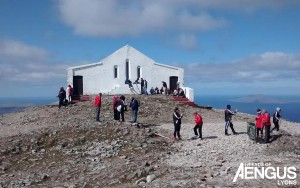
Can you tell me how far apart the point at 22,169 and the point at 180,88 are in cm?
2633

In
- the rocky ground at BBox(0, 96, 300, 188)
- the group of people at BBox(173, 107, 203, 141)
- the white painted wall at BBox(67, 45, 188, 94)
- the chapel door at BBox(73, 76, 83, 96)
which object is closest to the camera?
the rocky ground at BBox(0, 96, 300, 188)

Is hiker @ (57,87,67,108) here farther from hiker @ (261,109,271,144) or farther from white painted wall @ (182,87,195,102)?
hiker @ (261,109,271,144)

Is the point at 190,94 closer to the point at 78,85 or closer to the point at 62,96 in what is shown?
the point at 78,85

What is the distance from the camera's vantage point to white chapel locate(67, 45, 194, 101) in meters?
46.3

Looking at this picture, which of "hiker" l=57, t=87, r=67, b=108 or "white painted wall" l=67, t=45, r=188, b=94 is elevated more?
"white painted wall" l=67, t=45, r=188, b=94

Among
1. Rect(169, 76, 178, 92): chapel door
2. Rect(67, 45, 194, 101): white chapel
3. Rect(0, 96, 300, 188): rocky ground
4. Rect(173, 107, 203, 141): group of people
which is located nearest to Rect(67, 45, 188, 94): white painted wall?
Rect(67, 45, 194, 101): white chapel

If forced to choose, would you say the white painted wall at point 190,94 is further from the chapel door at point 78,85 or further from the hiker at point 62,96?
the hiker at point 62,96

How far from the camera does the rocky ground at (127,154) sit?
16844mm

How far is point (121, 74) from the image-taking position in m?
47.1

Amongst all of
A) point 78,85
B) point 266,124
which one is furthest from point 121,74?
point 266,124

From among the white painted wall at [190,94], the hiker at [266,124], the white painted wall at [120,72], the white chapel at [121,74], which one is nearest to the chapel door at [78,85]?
the white chapel at [121,74]

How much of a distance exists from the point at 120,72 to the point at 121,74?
255 millimetres

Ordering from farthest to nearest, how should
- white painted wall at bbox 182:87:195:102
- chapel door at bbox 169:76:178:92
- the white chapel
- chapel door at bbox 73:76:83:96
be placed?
chapel door at bbox 169:76:178:92 → the white chapel → chapel door at bbox 73:76:83:96 → white painted wall at bbox 182:87:195:102

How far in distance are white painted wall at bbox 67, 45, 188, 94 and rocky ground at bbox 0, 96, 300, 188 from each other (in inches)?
651
